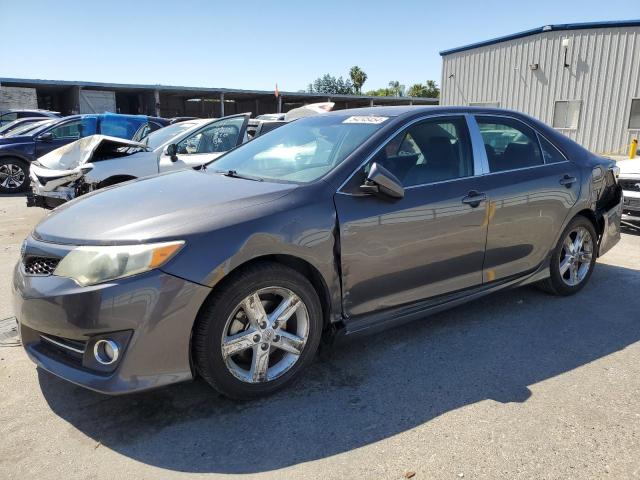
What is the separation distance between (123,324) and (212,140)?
20.1 feet

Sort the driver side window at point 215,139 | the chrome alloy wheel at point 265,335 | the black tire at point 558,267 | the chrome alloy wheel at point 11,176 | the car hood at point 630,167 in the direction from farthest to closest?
the chrome alloy wheel at point 11,176 < the driver side window at point 215,139 < the car hood at point 630,167 < the black tire at point 558,267 < the chrome alloy wheel at point 265,335

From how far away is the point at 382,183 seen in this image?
302 cm

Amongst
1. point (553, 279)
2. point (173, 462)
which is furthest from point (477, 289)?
point (173, 462)

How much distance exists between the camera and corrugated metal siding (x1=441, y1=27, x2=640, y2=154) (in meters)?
17.2

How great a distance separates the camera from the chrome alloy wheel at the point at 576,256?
4.44 meters

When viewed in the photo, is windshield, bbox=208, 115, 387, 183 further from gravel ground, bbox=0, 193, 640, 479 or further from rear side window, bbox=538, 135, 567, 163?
rear side window, bbox=538, 135, 567, 163

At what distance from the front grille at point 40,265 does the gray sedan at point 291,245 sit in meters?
0.01

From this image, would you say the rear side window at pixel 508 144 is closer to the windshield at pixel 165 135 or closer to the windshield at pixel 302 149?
the windshield at pixel 302 149

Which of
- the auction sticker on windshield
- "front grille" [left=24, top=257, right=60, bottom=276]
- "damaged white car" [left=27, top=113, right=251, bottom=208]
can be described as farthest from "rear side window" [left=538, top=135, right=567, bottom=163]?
"damaged white car" [left=27, top=113, right=251, bottom=208]

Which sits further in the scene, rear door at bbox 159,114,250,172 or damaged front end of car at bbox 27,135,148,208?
rear door at bbox 159,114,250,172

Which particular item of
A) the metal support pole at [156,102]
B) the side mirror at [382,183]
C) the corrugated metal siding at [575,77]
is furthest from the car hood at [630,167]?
the metal support pole at [156,102]

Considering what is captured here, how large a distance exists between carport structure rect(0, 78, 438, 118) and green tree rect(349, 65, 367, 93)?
33584mm

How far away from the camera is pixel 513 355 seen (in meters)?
3.41

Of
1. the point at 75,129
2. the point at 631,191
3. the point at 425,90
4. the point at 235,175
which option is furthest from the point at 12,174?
the point at 425,90
